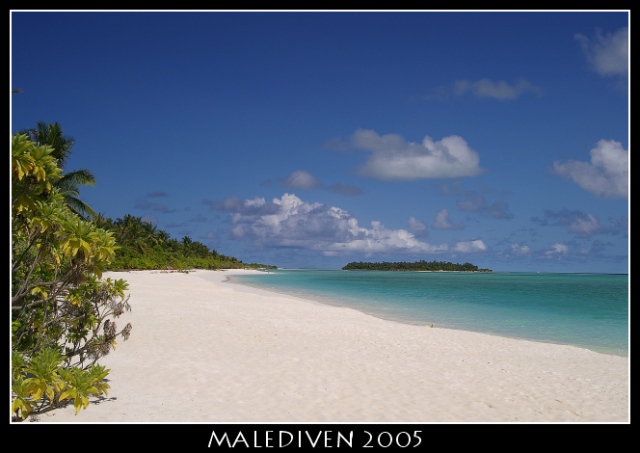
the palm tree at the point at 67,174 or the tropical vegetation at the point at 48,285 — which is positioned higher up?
the palm tree at the point at 67,174

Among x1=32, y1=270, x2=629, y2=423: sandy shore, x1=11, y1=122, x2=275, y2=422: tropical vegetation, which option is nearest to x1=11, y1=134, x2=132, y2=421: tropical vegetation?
x1=11, y1=122, x2=275, y2=422: tropical vegetation

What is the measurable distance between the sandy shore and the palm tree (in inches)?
581

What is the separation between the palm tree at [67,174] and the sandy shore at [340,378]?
48.4ft

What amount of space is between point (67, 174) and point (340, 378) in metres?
23.1

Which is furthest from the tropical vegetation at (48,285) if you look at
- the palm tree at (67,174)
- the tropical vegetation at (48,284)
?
the palm tree at (67,174)

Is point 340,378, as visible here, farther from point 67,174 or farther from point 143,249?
point 143,249

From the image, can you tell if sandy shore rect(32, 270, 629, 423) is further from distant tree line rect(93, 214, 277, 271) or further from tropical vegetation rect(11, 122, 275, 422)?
distant tree line rect(93, 214, 277, 271)

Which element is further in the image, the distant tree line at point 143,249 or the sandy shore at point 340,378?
the distant tree line at point 143,249

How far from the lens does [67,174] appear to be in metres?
26.0

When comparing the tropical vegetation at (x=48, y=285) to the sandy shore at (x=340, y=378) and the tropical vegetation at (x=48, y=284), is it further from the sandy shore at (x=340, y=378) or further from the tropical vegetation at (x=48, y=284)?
the sandy shore at (x=340, y=378)

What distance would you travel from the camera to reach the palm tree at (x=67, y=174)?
2388 cm

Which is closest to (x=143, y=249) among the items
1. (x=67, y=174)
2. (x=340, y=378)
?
(x=67, y=174)

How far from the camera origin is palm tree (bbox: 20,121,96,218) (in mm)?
23875
